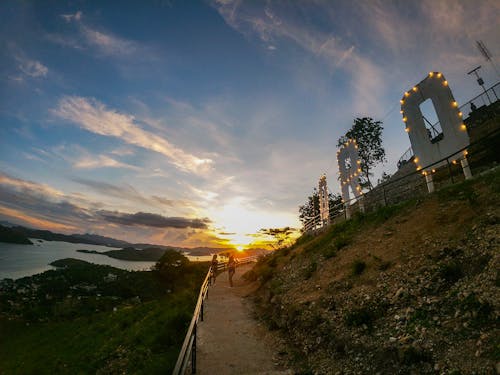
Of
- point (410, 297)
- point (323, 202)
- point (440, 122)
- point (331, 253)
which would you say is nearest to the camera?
point (410, 297)

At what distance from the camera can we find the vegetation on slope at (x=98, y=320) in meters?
10.1

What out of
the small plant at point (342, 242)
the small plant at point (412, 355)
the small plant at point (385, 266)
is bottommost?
the small plant at point (412, 355)

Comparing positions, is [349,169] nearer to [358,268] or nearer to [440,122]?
[440,122]

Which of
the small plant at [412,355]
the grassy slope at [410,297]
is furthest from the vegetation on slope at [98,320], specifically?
the small plant at [412,355]

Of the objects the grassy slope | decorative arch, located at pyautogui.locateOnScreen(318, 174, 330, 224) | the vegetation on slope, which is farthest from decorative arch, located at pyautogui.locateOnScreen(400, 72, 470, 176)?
the vegetation on slope

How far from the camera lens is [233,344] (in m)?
7.99

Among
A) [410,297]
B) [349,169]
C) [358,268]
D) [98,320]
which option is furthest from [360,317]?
[98,320]

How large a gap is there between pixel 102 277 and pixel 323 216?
108270mm

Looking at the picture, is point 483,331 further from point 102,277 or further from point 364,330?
point 102,277

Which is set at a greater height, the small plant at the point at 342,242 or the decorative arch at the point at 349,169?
the decorative arch at the point at 349,169

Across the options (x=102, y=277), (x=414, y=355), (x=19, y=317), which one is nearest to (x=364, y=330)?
(x=414, y=355)

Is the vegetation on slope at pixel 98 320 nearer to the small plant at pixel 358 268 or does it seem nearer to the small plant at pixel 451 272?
the small plant at pixel 358 268

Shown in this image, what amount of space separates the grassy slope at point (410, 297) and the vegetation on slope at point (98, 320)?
14.4 feet

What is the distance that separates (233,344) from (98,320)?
29.2 metres
